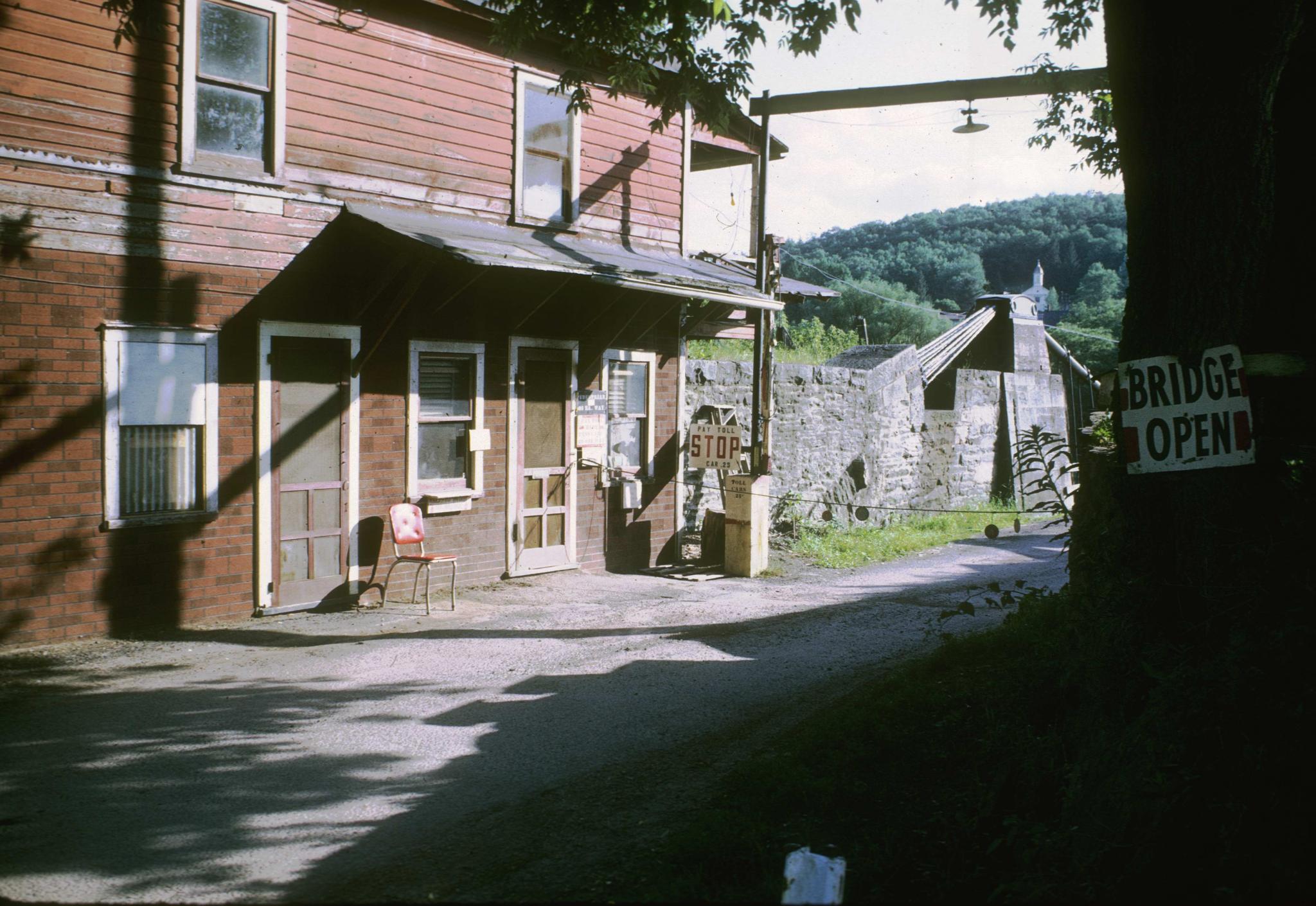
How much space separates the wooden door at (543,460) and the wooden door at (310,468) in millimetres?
2258

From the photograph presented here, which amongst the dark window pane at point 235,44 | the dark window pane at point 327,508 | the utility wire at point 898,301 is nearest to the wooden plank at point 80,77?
the dark window pane at point 235,44

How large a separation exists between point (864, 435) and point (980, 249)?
6033cm

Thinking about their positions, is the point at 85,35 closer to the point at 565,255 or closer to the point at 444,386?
the point at 444,386

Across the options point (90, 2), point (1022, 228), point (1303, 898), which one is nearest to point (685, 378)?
point (90, 2)

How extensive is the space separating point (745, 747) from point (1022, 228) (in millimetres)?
71637

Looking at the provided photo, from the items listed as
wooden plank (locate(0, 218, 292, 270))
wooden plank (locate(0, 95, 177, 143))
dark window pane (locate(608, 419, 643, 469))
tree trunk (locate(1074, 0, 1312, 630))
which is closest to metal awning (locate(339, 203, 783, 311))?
wooden plank (locate(0, 218, 292, 270))

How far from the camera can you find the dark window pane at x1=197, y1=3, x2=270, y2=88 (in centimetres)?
900

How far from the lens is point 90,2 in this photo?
26.9 feet

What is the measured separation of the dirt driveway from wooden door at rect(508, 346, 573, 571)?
1.31m

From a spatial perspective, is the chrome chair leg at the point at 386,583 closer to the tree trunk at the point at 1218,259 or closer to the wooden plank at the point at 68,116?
the wooden plank at the point at 68,116

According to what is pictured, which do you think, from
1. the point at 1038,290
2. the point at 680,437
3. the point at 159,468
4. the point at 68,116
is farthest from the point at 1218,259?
the point at 1038,290

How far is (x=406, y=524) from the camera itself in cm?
1018

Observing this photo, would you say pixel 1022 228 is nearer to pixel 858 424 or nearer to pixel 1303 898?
pixel 858 424

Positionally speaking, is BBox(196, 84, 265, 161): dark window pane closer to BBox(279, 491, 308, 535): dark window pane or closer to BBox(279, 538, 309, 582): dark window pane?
BBox(279, 491, 308, 535): dark window pane
